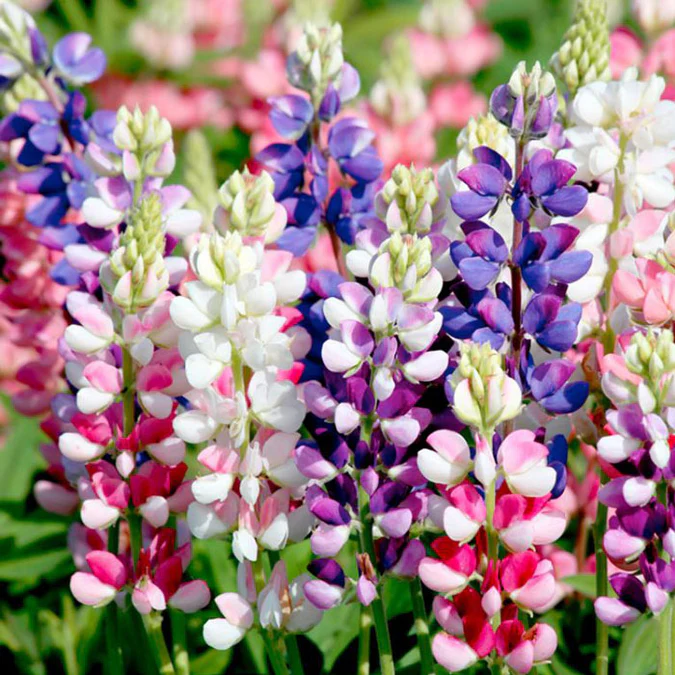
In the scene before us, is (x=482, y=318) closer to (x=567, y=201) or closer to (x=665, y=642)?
(x=567, y=201)

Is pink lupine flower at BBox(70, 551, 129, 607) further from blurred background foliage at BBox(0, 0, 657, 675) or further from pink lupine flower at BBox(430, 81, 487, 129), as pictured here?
pink lupine flower at BBox(430, 81, 487, 129)

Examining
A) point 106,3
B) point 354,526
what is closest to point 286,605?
point 354,526

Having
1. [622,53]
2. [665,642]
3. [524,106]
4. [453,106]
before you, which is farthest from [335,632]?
[453,106]

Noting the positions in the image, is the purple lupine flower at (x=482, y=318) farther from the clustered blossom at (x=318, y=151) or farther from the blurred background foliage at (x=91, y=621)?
the blurred background foliage at (x=91, y=621)

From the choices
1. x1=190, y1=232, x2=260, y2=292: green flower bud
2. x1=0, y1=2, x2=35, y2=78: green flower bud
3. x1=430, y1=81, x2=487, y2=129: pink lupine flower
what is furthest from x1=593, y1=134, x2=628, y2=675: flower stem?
x1=430, y1=81, x2=487, y2=129: pink lupine flower

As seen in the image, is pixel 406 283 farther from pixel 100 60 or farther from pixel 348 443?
pixel 100 60

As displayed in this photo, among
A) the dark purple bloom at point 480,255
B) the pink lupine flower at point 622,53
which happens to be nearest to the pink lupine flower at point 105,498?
the dark purple bloom at point 480,255
